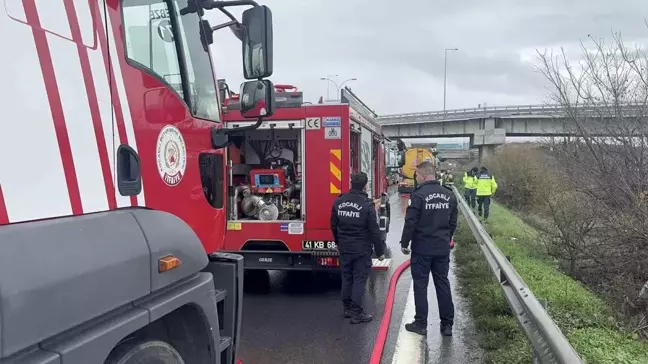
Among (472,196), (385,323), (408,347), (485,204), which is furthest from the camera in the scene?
(472,196)

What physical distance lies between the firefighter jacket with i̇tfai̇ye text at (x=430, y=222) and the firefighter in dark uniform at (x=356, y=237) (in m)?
0.56

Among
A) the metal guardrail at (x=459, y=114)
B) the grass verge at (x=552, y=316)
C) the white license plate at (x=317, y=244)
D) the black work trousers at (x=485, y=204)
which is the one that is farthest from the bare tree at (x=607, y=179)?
the metal guardrail at (x=459, y=114)

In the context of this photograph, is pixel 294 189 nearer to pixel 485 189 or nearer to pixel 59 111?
pixel 59 111

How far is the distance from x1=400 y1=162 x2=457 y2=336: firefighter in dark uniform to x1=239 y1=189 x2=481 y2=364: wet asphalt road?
0.72 feet

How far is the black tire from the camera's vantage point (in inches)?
85.0

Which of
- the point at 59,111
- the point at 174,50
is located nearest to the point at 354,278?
the point at 174,50

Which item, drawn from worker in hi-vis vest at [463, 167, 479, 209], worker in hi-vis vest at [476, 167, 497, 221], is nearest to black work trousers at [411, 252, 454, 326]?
worker in hi-vis vest at [476, 167, 497, 221]

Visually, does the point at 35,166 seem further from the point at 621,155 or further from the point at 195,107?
the point at 621,155

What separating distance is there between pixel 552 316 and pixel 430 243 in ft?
4.43

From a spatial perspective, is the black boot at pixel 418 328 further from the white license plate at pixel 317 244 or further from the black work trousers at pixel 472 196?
the black work trousers at pixel 472 196

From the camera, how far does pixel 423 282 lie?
5.52 metres

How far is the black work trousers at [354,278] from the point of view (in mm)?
5977

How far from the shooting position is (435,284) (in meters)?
5.55

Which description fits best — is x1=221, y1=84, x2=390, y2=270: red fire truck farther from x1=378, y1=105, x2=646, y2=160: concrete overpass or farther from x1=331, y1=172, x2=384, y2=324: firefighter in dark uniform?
x1=378, y1=105, x2=646, y2=160: concrete overpass
